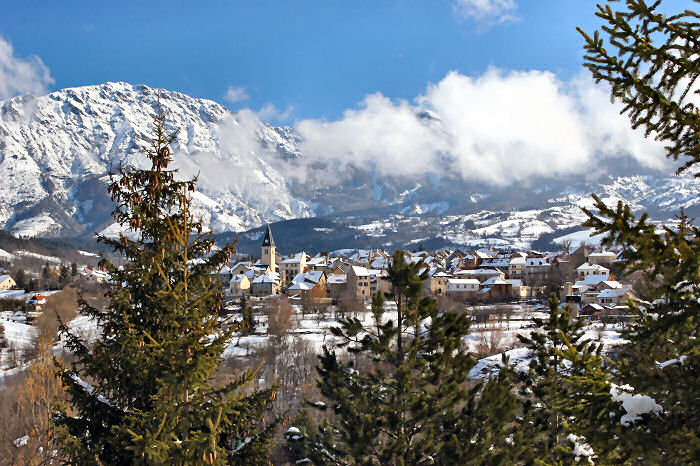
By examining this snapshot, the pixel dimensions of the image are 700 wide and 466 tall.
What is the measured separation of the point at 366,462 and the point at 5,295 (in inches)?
4752

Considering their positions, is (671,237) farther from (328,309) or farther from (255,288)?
(255,288)

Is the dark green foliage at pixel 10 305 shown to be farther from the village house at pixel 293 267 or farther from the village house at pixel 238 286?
the village house at pixel 293 267

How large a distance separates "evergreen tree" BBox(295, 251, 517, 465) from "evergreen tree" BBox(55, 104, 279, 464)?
4.28m

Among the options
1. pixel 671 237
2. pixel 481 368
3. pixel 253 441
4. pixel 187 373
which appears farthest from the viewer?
pixel 481 368

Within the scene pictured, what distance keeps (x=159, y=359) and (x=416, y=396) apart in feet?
23.5

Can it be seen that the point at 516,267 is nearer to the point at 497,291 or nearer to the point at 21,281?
the point at 497,291

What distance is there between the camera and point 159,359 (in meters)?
9.20

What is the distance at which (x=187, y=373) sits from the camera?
29.2 feet

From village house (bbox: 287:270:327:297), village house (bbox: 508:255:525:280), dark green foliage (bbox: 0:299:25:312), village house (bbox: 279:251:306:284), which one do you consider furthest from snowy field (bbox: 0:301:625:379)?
village house (bbox: 279:251:306:284)

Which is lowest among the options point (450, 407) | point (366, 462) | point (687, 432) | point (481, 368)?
point (481, 368)

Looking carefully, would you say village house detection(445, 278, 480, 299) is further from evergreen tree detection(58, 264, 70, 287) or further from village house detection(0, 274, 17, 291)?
village house detection(0, 274, 17, 291)

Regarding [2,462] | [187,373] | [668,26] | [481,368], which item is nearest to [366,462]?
[187,373]

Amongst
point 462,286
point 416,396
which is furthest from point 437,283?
point 416,396

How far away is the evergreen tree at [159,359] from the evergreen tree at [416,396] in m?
4.28
